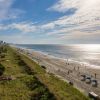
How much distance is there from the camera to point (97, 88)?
62.7 metres

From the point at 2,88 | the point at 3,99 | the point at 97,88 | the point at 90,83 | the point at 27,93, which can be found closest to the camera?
the point at 3,99

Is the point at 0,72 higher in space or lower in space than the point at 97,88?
higher

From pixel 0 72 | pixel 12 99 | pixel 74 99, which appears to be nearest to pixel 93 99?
pixel 74 99

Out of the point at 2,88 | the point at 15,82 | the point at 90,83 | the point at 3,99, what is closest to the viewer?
the point at 3,99

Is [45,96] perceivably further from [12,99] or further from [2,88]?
[2,88]

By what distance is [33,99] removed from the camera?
4147 cm

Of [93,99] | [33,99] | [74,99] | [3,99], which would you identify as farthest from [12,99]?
[93,99]

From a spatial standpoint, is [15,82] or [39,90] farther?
[15,82]

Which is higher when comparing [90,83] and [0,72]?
[0,72]

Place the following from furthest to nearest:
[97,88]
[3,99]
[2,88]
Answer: [97,88], [2,88], [3,99]

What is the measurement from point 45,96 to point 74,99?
19.5ft

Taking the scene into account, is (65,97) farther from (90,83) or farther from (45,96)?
(90,83)

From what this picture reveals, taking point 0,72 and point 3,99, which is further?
point 0,72

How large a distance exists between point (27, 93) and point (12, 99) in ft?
14.4
